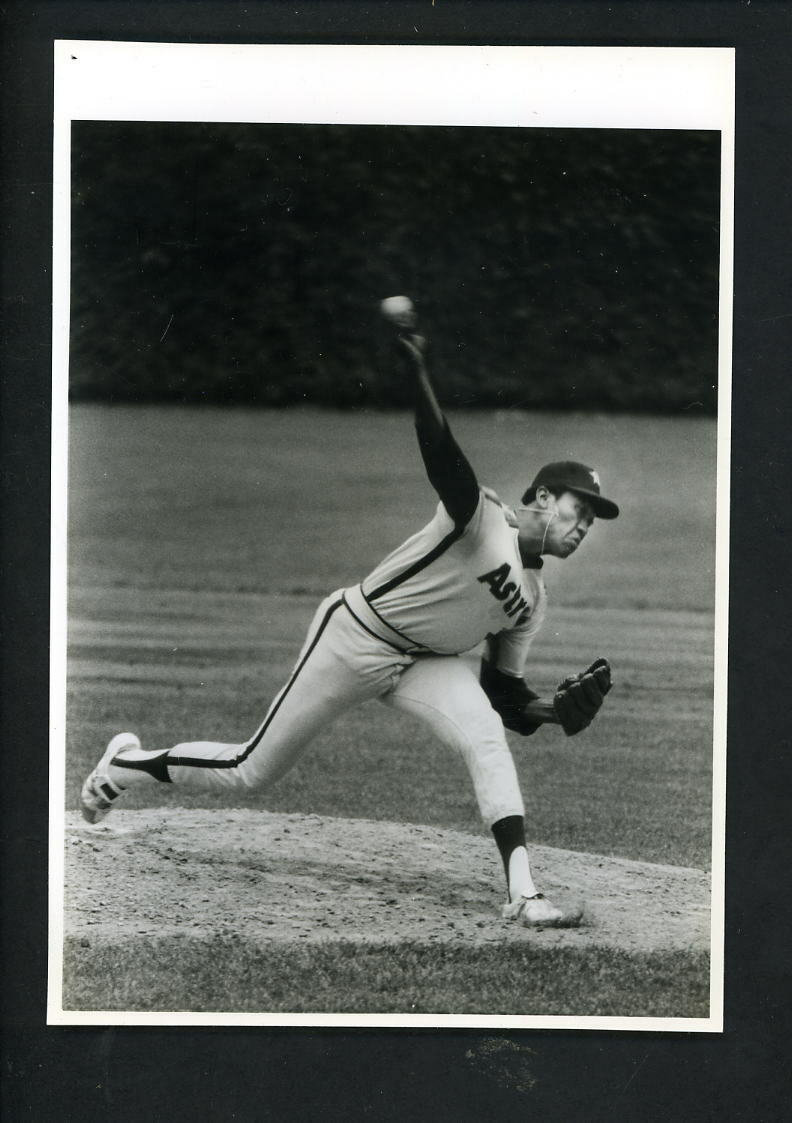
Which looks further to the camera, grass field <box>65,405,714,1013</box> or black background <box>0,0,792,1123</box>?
grass field <box>65,405,714,1013</box>

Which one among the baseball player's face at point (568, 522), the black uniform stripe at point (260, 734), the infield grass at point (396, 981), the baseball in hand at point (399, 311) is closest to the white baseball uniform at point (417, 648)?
the black uniform stripe at point (260, 734)

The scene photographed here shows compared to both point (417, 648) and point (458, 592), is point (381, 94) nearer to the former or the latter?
point (458, 592)

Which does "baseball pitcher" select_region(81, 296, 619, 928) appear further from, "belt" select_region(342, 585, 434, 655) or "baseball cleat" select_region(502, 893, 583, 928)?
"baseball cleat" select_region(502, 893, 583, 928)

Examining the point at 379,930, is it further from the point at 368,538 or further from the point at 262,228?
the point at 262,228

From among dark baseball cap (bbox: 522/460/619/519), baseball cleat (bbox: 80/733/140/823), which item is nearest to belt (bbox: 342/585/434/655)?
dark baseball cap (bbox: 522/460/619/519)

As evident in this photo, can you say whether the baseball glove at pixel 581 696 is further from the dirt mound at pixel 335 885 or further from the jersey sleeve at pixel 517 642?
the dirt mound at pixel 335 885

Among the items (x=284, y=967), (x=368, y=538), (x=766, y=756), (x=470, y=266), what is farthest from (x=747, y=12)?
(x=284, y=967)

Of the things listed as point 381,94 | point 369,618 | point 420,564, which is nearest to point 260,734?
point 369,618
